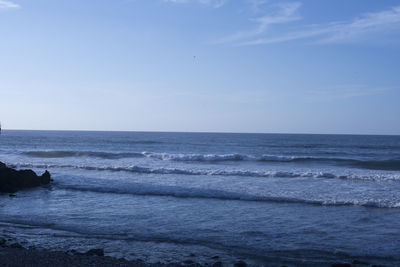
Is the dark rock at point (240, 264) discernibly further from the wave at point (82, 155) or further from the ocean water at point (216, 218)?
the wave at point (82, 155)

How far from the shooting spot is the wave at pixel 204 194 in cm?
1184

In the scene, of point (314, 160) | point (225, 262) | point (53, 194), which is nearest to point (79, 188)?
point (53, 194)

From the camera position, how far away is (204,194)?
44.2ft

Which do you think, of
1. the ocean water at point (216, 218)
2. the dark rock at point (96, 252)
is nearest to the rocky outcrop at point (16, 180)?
the ocean water at point (216, 218)

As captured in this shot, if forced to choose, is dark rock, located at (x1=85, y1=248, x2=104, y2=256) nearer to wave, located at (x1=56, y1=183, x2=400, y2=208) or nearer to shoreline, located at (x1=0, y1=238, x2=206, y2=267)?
shoreline, located at (x1=0, y1=238, x2=206, y2=267)

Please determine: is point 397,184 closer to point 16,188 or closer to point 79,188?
point 79,188

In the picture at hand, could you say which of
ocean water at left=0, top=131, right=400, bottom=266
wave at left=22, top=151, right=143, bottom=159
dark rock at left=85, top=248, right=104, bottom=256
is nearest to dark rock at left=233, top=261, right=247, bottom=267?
ocean water at left=0, top=131, right=400, bottom=266

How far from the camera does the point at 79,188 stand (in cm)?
1470

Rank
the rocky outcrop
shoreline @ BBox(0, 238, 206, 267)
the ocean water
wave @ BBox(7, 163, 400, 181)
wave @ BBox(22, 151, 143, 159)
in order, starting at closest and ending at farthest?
shoreline @ BBox(0, 238, 206, 267)
the ocean water
the rocky outcrop
wave @ BBox(7, 163, 400, 181)
wave @ BBox(22, 151, 143, 159)

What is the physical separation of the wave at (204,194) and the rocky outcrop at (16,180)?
0.96 m

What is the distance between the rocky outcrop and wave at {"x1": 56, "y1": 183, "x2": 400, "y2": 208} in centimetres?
96

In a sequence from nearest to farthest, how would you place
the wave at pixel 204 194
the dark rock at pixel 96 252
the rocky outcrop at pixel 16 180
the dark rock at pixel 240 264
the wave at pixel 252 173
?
the dark rock at pixel 240 264 → the dark rock at pixel 96 252 → the wave at pixel 204 194 → the rocky outcrop at pixel 16 180 → the wave at pixel 252 173

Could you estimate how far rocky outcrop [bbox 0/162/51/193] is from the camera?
14.3 m

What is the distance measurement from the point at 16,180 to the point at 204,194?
28.3 feet
